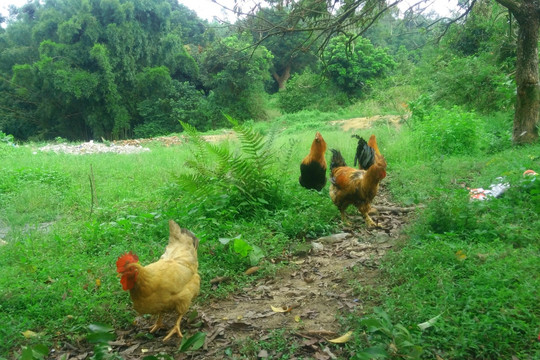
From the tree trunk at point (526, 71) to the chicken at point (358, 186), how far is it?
4.29 m

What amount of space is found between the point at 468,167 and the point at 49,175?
28.0 ft

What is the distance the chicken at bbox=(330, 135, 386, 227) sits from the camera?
5.21m

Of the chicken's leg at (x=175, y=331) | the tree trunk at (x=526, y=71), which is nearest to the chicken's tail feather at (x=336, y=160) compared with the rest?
the tree trunk at (x=526, y=71)

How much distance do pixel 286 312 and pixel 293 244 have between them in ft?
5.00

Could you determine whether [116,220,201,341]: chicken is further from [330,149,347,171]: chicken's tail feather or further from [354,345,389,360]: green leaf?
[330,149,347,171]: chicken's tail feather

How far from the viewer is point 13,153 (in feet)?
41.8

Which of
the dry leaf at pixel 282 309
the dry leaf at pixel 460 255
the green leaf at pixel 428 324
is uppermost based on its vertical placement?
the dry leaf at pixel 460 255

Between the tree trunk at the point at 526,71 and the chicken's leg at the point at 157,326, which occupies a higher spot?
the tree trunk at the point at 526,71

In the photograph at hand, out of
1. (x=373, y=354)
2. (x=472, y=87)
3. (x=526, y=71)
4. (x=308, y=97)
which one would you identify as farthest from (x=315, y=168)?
(x=308, y=97)

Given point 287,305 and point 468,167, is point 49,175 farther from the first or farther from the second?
point 468,167

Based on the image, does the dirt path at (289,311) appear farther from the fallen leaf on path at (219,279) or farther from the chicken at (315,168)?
the chicken at (315,168)

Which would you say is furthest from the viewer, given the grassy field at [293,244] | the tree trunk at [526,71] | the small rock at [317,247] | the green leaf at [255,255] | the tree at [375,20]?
the tree trunk at [526,71]

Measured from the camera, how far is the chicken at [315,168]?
22.1 feet

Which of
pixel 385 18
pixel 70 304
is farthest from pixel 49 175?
pixel 385 18
